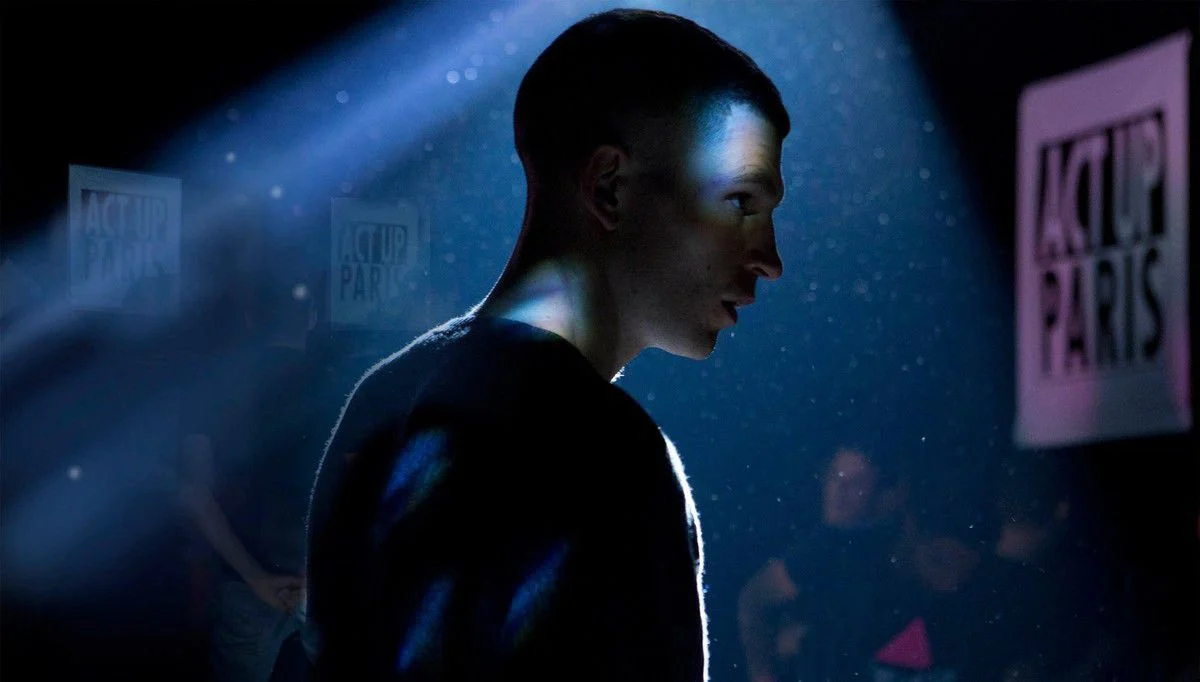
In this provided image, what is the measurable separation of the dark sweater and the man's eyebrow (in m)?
0.20

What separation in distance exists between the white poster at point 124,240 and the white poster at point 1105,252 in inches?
77.2

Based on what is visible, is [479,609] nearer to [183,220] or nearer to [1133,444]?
[183,220]

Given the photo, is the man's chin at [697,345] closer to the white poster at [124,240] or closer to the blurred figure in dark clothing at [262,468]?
the blurred figure in dark clothing at [262,468]

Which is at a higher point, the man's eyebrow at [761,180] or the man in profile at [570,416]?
the man's eyebrow at [761,180]

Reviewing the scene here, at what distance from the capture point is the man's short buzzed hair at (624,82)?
843mm

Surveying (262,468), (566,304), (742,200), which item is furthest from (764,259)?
(262,468)

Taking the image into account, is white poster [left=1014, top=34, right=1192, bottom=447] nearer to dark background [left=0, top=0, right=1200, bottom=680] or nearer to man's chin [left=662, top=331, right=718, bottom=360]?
dark background [left=0, top=0, right=1200, bottom=680]

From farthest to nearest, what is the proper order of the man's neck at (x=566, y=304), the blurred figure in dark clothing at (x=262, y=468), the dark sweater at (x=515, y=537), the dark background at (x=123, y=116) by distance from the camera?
the blurred figure in dark clothing at (x=262, y=468) < the dark background at (x=123, y=116) < the man's neck at (x=566, y=304) < the dark sweater at (x=515, y=537)

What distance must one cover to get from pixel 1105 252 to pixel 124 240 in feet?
6.90

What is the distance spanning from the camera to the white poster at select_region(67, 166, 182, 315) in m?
2.12

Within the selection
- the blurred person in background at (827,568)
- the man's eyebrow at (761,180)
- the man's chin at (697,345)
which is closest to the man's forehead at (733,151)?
the man's eyebrow at (761,180)

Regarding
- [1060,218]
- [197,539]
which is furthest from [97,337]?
[1060,218]

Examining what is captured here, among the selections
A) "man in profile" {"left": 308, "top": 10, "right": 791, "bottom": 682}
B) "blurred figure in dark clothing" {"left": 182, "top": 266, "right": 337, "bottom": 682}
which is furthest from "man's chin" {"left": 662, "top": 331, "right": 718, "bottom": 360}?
"blurred figure in dark clothing" {"left": 182, "top": 266, "right": 337, "bottom": 682}

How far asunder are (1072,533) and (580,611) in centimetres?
244
